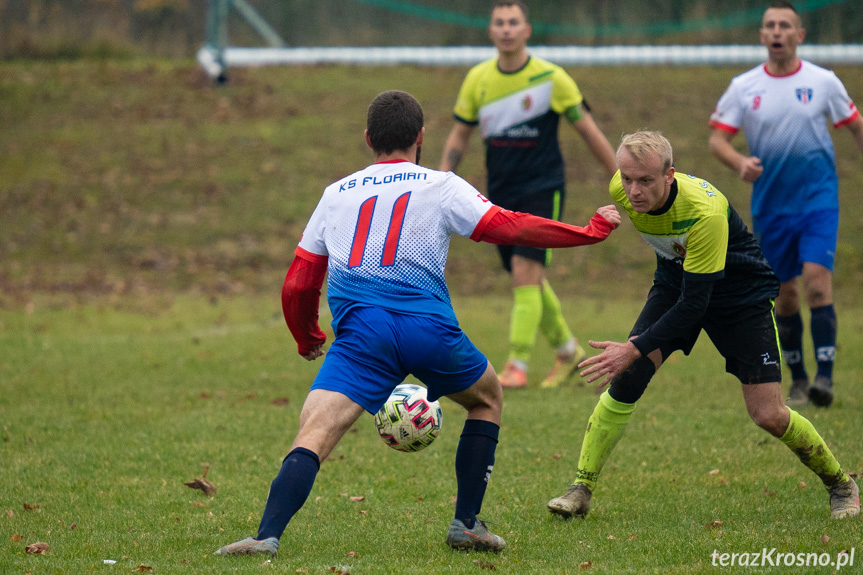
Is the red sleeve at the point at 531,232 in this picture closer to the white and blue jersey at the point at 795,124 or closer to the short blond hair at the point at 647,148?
the short blond hair at the point at 647,148

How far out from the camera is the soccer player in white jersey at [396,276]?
433 centimetres

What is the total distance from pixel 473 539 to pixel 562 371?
463 centimetres

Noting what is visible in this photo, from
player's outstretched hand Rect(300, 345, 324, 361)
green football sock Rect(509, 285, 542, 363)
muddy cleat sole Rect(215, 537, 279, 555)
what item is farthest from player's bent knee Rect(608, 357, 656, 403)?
green football sock Rect(509, 285, 542, 363)

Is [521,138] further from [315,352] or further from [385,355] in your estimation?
[385,355]

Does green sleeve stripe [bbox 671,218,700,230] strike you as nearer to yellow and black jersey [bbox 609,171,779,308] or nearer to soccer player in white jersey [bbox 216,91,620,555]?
yellow and black jersey [bbox 609,171,779,308]

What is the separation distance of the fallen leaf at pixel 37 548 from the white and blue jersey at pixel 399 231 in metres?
1.76

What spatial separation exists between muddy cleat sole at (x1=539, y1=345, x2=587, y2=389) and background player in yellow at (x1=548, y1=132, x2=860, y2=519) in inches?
142

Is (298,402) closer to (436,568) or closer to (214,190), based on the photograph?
(436,568)

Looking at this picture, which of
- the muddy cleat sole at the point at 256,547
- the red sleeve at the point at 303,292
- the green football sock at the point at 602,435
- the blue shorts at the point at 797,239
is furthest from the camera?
the blue shorts at the point at 797,239

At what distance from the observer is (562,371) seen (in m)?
9.01

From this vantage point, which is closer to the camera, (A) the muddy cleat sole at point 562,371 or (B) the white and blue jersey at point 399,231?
(B) the white and blue jersey at point 399,231

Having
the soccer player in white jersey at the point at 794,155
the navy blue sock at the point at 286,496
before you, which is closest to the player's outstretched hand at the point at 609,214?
the navy blue sock at the point at 286,496

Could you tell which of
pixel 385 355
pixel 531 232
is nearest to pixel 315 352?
pixel 385 355

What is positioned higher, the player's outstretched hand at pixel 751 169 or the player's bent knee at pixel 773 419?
the player's outstretched hand at pixel 751 169
